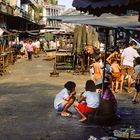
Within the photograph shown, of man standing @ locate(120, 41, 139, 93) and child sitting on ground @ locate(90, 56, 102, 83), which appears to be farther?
man standing @ locate(120, 41, 139, 93)

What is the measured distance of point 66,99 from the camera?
11.2 metres

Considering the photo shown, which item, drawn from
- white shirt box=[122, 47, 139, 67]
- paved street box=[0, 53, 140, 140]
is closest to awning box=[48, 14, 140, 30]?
paved street box=[0, 53, 140, 140]

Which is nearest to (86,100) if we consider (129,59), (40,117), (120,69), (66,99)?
(66,99)

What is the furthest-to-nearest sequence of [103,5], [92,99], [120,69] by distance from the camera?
1. [120,69]
2. [92,99]
3. [103,5]

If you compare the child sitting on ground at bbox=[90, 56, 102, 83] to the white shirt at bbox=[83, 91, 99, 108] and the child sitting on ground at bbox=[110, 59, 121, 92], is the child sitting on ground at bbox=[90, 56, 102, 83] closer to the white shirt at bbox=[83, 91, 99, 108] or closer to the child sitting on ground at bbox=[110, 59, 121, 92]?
the child sitting on ground at bbox=[110, 59, 121, 92]

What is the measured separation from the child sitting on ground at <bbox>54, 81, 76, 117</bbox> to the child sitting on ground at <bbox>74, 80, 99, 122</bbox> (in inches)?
19.6

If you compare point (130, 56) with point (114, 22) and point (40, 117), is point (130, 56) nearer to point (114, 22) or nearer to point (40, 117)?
point (114, 22)

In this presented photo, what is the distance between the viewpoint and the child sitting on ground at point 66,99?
439 inches

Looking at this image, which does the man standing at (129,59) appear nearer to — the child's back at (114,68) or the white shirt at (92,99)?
the child's back at (114,68)

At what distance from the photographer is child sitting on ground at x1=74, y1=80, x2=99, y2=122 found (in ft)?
33.9

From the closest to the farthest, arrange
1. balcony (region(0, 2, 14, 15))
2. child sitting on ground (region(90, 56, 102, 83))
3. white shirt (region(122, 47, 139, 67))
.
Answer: child sitting on ground (region(90, 56, 102, 83)), white shirt (region(122, 47, 139, 67)), balcony (region(0, 2, 14, 15))

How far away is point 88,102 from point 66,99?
0.95 metres

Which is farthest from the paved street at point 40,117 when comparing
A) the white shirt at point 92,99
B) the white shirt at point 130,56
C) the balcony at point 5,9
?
the balcony at point 5,9

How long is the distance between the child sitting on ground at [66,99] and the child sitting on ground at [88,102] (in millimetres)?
498
